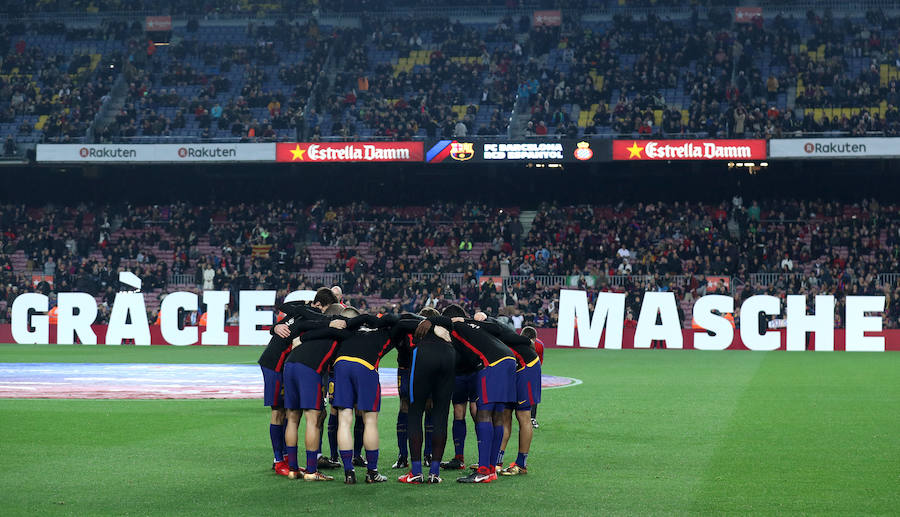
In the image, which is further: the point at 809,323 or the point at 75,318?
the point at 75,318

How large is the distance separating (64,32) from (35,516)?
172 feet

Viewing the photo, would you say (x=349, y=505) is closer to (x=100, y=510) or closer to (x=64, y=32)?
(x=100, y=510)

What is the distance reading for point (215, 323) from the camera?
128ft

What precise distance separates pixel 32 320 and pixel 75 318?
158 centimetres

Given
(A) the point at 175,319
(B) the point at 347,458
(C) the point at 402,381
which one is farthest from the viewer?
(A) the point at 175,319

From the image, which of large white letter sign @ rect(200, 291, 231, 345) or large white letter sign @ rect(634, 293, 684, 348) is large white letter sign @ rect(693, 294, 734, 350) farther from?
large white letter sign @ rect(200, 291, 231, 345)

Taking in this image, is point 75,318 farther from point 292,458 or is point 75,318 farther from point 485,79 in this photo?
point 292,458

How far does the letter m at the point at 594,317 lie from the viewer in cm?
3612

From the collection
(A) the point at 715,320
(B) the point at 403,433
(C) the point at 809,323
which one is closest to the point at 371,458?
(B) the point at 403,433

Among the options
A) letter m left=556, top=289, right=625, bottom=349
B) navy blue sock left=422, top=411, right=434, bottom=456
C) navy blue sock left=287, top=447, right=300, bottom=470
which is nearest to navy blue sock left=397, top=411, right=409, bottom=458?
navy blue sock left=422, top=411, right=434, bottom=456

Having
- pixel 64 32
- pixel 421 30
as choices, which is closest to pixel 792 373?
pixel 421 30

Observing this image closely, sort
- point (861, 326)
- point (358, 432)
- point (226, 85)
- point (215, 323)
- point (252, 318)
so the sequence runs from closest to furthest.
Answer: point (358, 432), point (861, 326), point (252, 318), point (215, 323), point (226, 85)

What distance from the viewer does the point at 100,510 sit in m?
9.56

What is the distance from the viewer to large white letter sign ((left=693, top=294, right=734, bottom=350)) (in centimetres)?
3569
